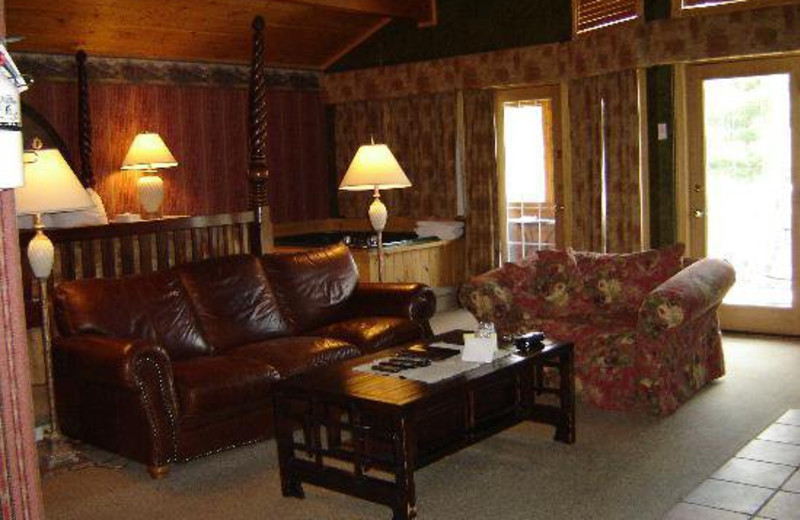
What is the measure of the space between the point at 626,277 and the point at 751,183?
1962mm

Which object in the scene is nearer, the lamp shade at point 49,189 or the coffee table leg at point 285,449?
the coffee table leg at point 285,449

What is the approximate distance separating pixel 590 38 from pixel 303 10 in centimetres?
275

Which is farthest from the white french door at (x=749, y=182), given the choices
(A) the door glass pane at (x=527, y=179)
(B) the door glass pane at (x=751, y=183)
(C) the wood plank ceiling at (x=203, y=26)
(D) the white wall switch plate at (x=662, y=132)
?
(C) the wood plank ceiling at (x=203, y=26)

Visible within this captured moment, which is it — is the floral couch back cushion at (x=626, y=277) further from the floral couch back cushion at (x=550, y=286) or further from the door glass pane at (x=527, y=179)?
the door glass pane at (x=527, y=179)

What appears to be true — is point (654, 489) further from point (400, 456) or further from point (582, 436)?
point (400, 456)

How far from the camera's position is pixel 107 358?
13.8ft

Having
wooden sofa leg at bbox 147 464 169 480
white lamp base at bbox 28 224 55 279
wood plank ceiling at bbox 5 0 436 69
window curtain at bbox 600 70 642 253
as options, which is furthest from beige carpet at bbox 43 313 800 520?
wood plank ceiling at bbox 5 0 436 69

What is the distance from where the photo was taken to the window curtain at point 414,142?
8.77 m

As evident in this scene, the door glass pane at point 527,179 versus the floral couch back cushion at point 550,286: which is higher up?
the door glass pane at point 527,179

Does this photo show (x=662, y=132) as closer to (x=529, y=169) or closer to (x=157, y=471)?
(x=529, y=169)

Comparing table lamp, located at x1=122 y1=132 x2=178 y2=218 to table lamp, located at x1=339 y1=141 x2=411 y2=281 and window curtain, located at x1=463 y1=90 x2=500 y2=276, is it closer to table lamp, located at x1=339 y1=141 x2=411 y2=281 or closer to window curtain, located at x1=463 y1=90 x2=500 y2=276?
table lamp, located at x1=339 y1=141 x2=411 y2=281

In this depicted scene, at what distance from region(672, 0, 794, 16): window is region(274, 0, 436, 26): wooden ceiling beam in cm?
262

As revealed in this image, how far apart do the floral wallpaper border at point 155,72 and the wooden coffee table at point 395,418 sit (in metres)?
4.85

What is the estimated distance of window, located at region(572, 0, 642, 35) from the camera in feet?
23.2
